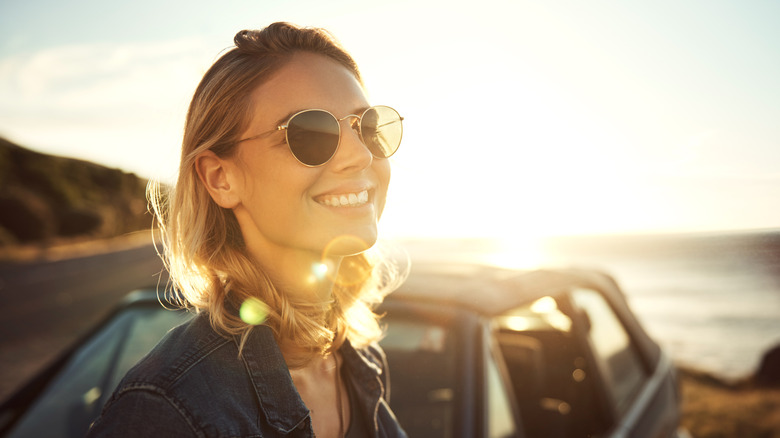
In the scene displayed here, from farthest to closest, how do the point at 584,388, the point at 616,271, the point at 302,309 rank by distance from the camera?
1. the point at 616,271
2. the point at 584,388
3. the point at 302,309

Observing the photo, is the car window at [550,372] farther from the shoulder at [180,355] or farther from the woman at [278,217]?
the shoulder at [180,355]

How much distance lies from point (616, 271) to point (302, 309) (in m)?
34.2

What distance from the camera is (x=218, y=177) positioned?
4.75 ft

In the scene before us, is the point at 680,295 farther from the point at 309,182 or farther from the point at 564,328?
the point at 309,182

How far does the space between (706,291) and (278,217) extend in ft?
67.0

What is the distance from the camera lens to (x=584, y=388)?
115 inches

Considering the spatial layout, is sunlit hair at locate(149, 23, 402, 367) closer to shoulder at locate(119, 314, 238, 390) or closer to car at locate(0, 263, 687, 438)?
shoulder at locate(119, 314, 238, 390)

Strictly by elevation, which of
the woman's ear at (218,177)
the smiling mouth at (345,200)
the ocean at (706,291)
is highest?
the woman's ear at (218,177)

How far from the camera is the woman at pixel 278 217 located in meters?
1.26

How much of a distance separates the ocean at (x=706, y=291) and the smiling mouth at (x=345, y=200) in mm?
779

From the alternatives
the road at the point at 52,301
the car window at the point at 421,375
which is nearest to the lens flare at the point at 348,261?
the car window at the point at 421,375

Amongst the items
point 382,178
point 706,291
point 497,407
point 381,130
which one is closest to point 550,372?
point 497,407

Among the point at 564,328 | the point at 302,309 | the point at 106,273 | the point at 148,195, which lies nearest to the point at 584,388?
the point at 564,328

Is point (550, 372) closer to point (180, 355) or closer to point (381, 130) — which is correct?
point (381, 130)
